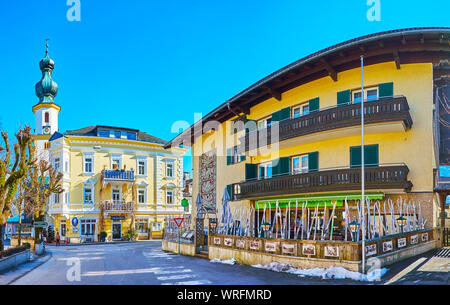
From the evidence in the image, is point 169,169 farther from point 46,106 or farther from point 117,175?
point 46,106

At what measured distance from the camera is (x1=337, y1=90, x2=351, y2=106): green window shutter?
21.0m

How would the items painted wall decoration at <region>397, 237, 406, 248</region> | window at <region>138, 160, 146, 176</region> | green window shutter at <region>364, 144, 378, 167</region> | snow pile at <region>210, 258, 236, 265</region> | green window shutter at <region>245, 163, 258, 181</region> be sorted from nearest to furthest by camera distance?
painted wall decoration at <region>397, 237, 406, 248</region>, snow pile at <region>210, 258, 236, 265</region>, green window shutter at <region>364, 144, 378, 167</region>, green window shutter at <region>245, 163, 258, 181</region>, window at <region>138, 160, 146, 176</region>

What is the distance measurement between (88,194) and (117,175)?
4.00m

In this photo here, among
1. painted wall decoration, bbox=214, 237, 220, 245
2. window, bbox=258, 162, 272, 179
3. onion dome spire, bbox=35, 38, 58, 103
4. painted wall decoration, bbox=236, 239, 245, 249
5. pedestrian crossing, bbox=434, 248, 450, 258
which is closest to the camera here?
pedestrian crossing, bbox=434, 248, 450, 258

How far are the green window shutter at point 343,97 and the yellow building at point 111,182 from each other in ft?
105

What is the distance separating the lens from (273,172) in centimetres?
2594

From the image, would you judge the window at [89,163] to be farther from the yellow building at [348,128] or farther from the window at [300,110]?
the window at [300,110]

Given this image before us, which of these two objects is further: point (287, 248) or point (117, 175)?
point (117, 175)

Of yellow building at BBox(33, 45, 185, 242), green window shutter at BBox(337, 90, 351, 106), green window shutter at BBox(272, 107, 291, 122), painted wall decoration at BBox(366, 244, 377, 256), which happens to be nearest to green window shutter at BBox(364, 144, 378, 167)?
green window shutter at BBox(337, 90, 351, 106)

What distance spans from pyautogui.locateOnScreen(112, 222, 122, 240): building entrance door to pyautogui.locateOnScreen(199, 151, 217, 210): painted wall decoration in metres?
16.2

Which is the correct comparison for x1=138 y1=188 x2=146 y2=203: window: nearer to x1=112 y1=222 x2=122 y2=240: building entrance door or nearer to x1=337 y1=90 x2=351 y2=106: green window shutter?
x1=112 y1=222 x2=122 y2=240: building entrance door

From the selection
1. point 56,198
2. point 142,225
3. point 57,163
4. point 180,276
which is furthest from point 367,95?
point 56,198

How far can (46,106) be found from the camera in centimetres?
5556
